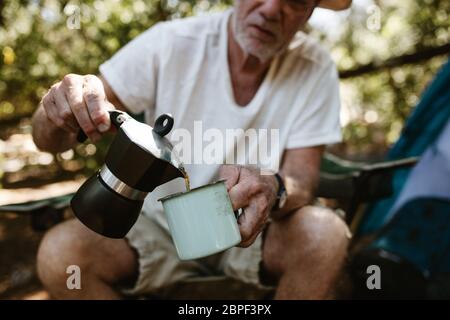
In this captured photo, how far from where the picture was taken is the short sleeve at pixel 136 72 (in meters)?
1.50

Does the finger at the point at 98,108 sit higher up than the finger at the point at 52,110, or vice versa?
the finger at the point at 98,108

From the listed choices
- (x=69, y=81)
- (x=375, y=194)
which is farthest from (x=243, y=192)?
(x=375, y=194)

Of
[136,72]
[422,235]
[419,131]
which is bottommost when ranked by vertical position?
[422,235]

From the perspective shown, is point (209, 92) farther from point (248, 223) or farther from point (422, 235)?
point (422, 235)

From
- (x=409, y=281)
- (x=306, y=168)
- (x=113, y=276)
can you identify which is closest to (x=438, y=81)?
(x=409, y=281)

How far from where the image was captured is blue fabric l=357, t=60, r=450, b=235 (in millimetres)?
2461

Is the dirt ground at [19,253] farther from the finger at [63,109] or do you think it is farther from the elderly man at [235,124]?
the finger at [63,109]

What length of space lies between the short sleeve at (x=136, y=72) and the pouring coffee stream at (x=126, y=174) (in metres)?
0.53

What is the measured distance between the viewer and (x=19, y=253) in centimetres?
259

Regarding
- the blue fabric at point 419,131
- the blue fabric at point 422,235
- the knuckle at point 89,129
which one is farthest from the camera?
the blue fabric at point 419,131

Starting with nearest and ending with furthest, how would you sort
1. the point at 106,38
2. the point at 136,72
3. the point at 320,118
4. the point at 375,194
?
1. the point at 136,72
2. the point at 320,118
3. the point at 375,194
4. the point at 106,38

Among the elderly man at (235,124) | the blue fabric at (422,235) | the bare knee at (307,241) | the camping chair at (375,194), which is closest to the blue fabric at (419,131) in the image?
the camping chair at (375,194)

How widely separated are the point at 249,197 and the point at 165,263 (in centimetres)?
56
